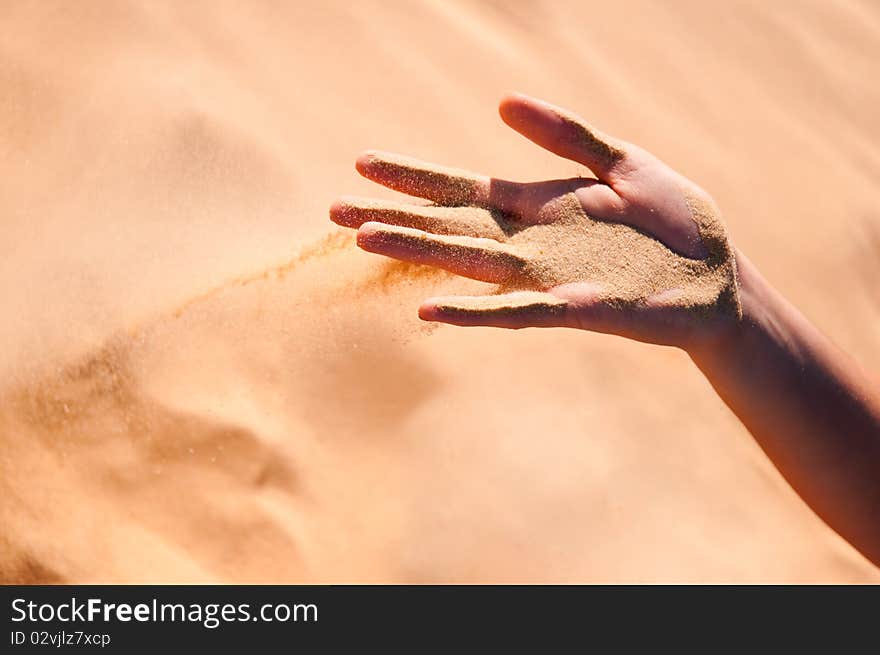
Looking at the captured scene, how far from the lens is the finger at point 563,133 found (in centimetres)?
137

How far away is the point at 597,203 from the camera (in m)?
1.40

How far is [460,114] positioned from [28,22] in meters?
0.97

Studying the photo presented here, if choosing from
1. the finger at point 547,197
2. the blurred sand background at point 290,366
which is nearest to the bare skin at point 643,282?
the finger at point 547,197

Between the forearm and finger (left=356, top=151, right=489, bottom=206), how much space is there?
48 cm

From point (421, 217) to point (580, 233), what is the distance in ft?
0.89

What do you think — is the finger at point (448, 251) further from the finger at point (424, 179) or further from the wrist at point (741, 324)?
the wrist at point (741, 324)

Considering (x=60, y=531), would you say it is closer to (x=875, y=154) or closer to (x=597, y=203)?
(x=597, y=203)

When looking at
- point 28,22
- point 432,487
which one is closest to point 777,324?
point 432,487

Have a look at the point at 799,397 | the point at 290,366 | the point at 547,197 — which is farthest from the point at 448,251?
the point at 799,397

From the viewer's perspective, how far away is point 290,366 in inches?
63.4

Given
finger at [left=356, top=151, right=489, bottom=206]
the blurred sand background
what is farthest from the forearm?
finger at [left=356, top=151, right=489, bottom=206]

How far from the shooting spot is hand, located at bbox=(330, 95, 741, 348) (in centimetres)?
134

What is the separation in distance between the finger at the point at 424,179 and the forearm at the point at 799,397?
1.57 feet

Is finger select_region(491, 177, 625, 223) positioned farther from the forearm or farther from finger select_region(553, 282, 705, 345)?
the forearm
